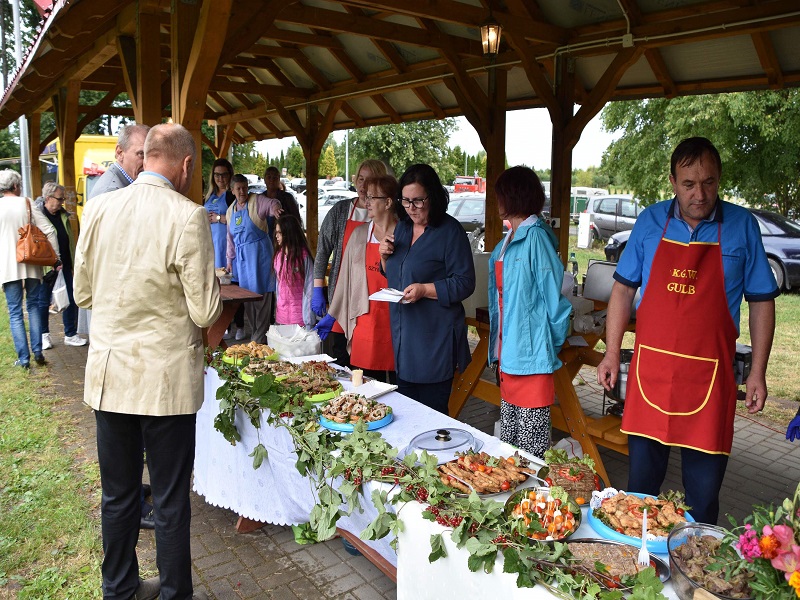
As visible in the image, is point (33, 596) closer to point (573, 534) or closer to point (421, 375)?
point (421, 375)

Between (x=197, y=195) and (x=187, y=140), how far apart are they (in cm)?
206

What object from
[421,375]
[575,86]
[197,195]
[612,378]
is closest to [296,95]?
[575,86]

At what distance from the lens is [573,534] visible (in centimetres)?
173

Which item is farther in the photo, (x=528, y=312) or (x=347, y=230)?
(x=347, y=230)

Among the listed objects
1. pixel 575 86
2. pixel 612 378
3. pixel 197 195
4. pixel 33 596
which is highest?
pixel 575 86

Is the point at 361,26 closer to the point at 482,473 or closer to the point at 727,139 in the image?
→ the point at 482,473

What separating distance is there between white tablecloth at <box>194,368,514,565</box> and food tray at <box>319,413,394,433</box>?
2 cm

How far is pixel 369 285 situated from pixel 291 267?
4.81 feet

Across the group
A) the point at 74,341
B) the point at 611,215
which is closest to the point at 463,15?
the point at 74,341

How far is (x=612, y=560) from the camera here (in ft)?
5.01

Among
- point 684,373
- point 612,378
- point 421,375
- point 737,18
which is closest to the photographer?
point 684,373

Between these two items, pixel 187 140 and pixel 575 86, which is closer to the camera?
pixel 187 140

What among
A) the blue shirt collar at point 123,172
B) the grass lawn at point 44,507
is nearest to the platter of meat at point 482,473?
the grass lawn at point 44,507

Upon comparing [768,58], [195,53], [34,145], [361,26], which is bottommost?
[195,53]
